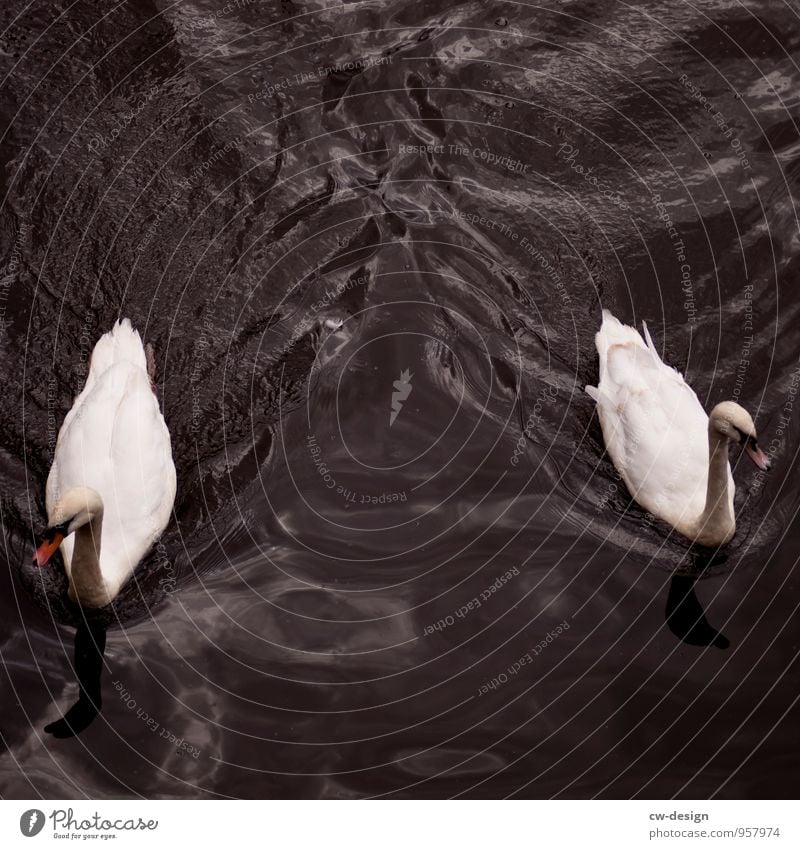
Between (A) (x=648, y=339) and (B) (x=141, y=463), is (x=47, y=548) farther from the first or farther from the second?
(A) (x=648, y=339)

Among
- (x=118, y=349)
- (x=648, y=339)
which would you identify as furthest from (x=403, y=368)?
(x=118, y=349)

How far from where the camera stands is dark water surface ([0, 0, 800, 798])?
8.03 m

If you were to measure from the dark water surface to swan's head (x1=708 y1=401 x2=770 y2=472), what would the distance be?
3.56 ft

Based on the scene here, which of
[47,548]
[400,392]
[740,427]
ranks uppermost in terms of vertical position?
[400,392]

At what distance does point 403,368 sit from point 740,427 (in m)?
3.01

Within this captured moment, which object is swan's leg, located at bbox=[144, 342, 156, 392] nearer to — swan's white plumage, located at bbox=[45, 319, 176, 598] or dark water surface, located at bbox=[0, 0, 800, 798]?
dark water surface, located at bbox=[0, 0, 800, 798]

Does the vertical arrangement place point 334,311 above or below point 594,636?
above

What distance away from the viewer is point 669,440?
8.91 m

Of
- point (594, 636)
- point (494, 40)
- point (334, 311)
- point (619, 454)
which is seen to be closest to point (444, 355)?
point (334, 311)

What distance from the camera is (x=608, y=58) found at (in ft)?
39.1
